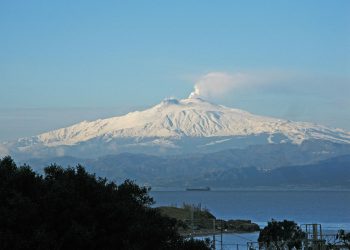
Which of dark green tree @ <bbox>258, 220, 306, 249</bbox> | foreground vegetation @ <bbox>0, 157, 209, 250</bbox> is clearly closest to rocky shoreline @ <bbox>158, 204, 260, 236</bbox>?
dark green tree @ <bbox>258, 220, 306, 249</bbox>

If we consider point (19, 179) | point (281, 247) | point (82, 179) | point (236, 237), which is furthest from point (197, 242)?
point (236, 237)

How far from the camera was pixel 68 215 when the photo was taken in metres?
23.1

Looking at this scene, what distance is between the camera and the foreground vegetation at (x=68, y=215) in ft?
73.2

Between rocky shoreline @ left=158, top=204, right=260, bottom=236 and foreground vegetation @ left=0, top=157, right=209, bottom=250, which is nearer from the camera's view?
foreground vegetation @ left=0, top=157, right=209, bottom=250

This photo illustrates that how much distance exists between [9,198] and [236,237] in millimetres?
61321

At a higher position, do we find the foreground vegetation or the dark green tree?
the dark green tree

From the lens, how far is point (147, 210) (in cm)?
2733

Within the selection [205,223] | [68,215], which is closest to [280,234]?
[205,223]

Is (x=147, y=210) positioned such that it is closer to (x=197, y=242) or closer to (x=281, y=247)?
(x=197, y=242)

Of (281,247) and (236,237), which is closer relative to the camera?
(281,247)

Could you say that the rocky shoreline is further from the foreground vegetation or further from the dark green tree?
the foreground vegetation

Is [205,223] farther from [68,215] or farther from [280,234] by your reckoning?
[68,215]

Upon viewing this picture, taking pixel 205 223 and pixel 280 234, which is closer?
pixel 280 234

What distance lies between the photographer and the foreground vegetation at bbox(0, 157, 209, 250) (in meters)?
22.3
